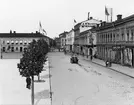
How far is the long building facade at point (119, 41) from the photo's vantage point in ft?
103

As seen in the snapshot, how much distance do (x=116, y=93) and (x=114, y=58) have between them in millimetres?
25897

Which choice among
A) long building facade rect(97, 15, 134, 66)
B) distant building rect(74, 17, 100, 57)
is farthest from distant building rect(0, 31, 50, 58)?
long building facade rect(97, 15, 134, 66)

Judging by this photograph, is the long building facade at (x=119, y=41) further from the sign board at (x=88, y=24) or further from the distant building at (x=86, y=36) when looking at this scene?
the sign board at (x=88, y=24)

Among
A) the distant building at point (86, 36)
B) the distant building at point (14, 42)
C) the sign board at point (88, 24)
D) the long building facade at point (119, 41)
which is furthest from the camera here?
the distant building at point (14, 42)

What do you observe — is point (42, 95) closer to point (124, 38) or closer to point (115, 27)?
point (124, 38)

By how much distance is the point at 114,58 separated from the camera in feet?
126

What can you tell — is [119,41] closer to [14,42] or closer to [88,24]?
[88,24]

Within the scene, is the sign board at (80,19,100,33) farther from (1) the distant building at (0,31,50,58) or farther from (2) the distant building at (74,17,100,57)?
(1) the distant building at (0,31,50,58)

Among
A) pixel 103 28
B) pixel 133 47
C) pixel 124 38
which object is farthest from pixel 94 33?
pixel 133 47

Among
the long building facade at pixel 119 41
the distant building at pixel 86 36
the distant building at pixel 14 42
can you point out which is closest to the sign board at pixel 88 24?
the distant building at pixel 86 36

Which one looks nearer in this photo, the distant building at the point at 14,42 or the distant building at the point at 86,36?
the distant building at the point at 86,36

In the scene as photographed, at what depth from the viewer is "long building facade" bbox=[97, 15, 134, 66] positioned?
3151 cm

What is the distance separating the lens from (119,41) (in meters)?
36.2

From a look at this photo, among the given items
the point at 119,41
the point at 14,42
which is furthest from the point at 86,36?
the point at 14,42
